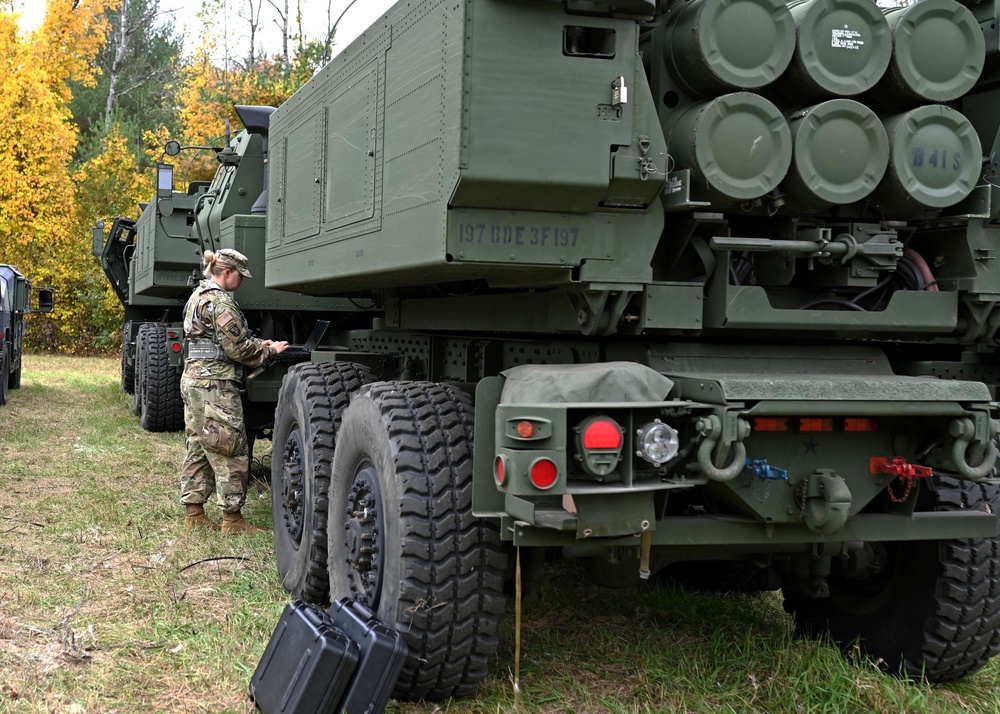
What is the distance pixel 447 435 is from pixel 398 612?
630mm

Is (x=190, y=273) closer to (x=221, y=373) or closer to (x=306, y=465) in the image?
(x=221, y=373)

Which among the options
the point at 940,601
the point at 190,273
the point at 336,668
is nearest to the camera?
the point at 336,668

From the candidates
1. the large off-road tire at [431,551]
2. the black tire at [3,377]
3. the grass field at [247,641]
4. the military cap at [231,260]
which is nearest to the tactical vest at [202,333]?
the military cap at [231,260]

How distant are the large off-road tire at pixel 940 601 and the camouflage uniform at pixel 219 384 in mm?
3819

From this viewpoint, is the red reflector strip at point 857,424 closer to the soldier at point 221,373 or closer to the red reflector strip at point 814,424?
the red reflector strip at point 814,424

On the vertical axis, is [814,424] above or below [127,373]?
above

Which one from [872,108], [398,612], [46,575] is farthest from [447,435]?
[46,575]

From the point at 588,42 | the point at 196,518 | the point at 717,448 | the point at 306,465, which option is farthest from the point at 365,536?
the point at 196,518

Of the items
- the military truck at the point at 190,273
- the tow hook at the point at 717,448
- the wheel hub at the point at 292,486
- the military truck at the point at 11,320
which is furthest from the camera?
the military truck at the point at 11,320

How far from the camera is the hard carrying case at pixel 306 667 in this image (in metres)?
3.41

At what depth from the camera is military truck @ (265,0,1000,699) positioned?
11.0 feet

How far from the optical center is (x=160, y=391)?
1086cm

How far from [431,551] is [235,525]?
3370mm

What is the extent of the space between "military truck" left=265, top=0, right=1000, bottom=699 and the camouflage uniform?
2.41 m
